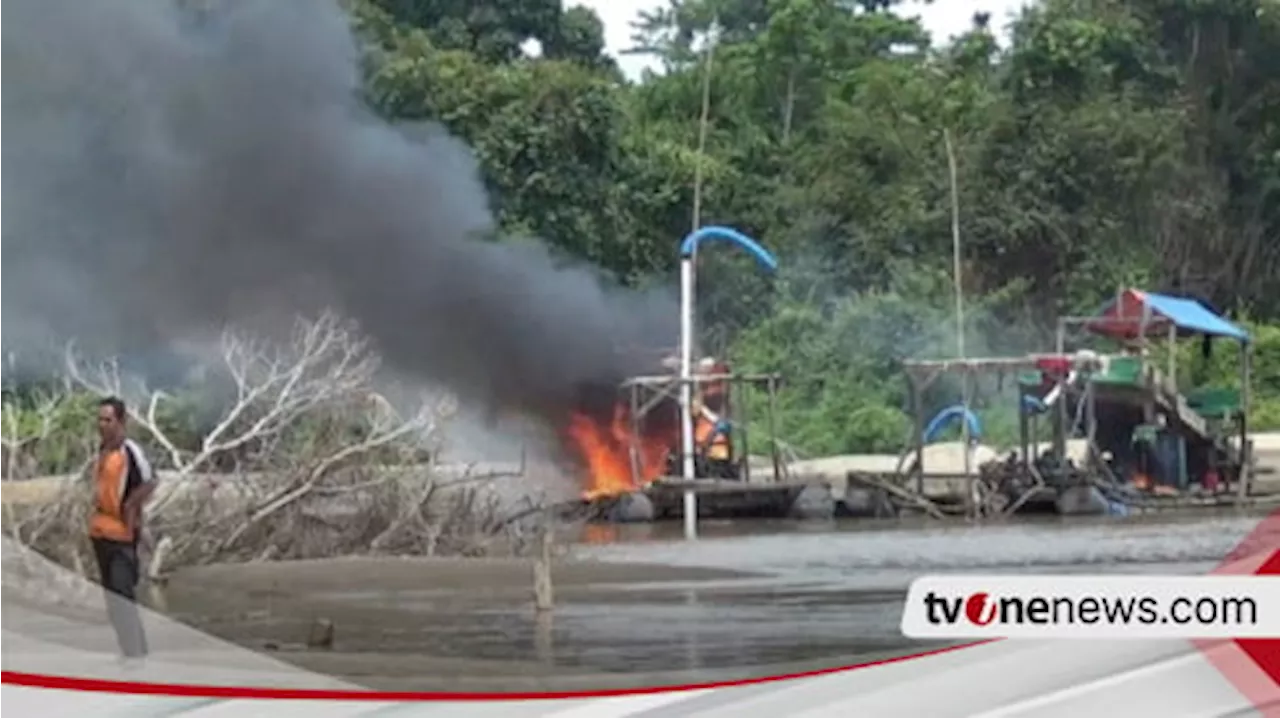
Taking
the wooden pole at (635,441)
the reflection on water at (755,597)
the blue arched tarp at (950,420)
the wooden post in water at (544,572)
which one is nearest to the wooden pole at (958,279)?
the blue arched tarp at (950,420)

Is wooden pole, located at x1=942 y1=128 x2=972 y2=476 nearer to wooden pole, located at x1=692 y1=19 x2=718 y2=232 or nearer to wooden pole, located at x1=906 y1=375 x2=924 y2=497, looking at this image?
wooden pole, located at x1=906 y1=375 x2=924 y2=497

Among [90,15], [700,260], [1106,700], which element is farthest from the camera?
[1106,700]

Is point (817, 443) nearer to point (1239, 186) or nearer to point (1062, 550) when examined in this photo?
point (1062, 550)

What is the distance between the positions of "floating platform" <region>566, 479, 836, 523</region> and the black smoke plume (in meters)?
0.12

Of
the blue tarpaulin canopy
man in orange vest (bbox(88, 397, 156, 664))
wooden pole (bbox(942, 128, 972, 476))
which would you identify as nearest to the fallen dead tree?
man in orange vest (bbox(88, 397, 156, 664))

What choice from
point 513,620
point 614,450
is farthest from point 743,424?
point 513,620

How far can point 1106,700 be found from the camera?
2.16 metres

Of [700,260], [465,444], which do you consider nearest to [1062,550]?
[700,260]

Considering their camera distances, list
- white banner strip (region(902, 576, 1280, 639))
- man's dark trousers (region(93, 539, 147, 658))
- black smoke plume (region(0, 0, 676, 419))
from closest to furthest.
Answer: black smoke plume (region(0, 0, 676, 419)) < man's dark trousers (region(93, 539, 147, 658)) < white banner strip (region(902, 576, 1280, 639))

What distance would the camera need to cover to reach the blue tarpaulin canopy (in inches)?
77.0

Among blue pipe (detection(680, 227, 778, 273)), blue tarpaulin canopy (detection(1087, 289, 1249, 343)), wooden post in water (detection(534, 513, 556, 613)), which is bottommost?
wooden post in water (detection(534, 513, 556, 613))

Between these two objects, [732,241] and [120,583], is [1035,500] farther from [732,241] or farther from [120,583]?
[120,583]

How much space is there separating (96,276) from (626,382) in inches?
21.9

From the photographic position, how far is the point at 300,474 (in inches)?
77.1
